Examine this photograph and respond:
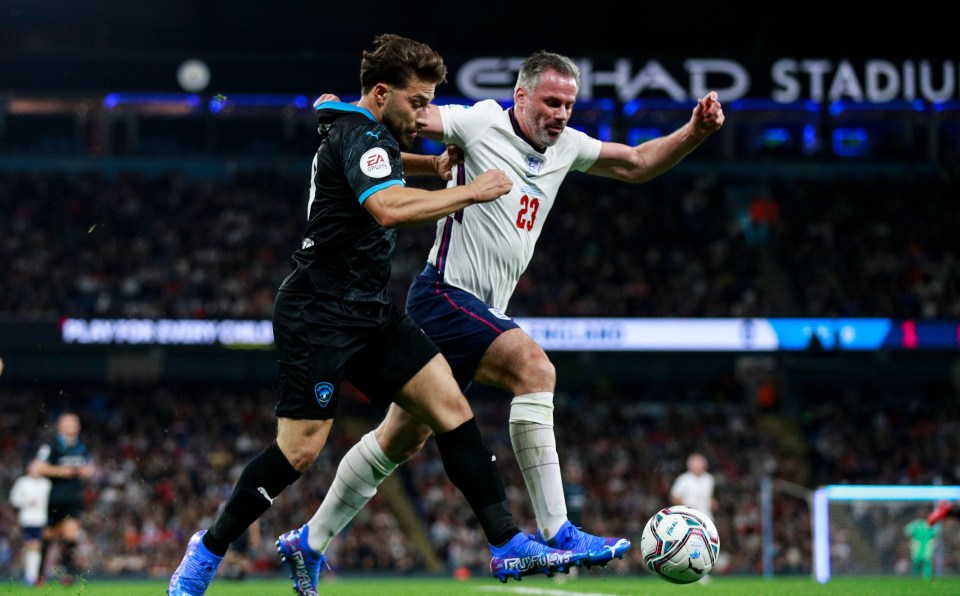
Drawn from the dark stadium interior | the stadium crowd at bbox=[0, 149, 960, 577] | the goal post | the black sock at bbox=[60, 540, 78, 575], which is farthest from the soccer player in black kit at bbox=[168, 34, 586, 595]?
the dark stadium interior

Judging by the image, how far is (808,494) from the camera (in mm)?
22094

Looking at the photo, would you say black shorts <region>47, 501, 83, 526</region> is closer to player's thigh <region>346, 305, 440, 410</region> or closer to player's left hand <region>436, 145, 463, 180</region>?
player's left hand <region>436, 145, 463, 180</region>

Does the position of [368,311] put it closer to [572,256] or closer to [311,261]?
[311,261]

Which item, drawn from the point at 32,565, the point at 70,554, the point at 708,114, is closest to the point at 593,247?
the point at 32,565

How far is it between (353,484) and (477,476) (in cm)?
95

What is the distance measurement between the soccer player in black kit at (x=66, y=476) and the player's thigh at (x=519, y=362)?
8172mm

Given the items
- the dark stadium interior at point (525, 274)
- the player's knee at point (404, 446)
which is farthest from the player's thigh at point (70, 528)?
the player's knee at point (404, 446)

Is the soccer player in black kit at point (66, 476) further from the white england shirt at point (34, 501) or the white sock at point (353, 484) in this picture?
the white sock at point (353, 484)

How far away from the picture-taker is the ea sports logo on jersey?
4.74m

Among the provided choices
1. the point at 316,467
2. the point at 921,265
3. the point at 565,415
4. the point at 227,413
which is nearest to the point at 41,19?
the point at 227,413

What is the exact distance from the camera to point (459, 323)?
18.0 ft

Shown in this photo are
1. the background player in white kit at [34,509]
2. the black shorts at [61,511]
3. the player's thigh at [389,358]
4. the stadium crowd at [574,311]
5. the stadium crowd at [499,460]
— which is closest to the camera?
the player's thigh at [389,358]

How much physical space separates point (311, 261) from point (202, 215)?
23.5 metres

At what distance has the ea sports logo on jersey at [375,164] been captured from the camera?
4738 mm
